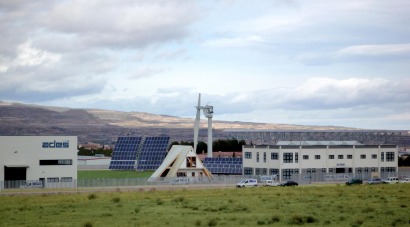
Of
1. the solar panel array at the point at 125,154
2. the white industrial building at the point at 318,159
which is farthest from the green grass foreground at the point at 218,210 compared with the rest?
the solar panel array at the point at 125,154

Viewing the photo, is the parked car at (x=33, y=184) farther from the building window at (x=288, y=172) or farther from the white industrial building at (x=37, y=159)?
the building window at (x=288, y=172)

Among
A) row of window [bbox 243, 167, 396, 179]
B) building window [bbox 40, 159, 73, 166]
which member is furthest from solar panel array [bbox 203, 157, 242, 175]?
building window [bbox 40, 159, 73, 166]

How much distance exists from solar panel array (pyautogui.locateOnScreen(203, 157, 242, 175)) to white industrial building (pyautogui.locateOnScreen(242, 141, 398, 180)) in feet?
8.25

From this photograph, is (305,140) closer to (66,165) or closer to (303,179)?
(303,179)

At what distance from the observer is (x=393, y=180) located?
95.8 m

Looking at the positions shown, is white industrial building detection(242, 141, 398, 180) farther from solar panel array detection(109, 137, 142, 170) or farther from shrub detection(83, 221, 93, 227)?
shrub detection(83, 221, 93, 227)

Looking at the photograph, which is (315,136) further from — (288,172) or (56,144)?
(56,144)

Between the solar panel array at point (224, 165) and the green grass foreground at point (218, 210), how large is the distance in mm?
53351

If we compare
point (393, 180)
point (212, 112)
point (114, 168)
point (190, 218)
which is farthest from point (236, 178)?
point (190, 218)

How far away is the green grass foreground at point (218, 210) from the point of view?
1575 inches

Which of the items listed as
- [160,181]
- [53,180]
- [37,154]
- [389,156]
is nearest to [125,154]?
[160,181]

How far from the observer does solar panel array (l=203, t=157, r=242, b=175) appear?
116213mm

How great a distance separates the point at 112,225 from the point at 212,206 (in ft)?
40.0

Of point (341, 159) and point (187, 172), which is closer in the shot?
point (187, 172)
